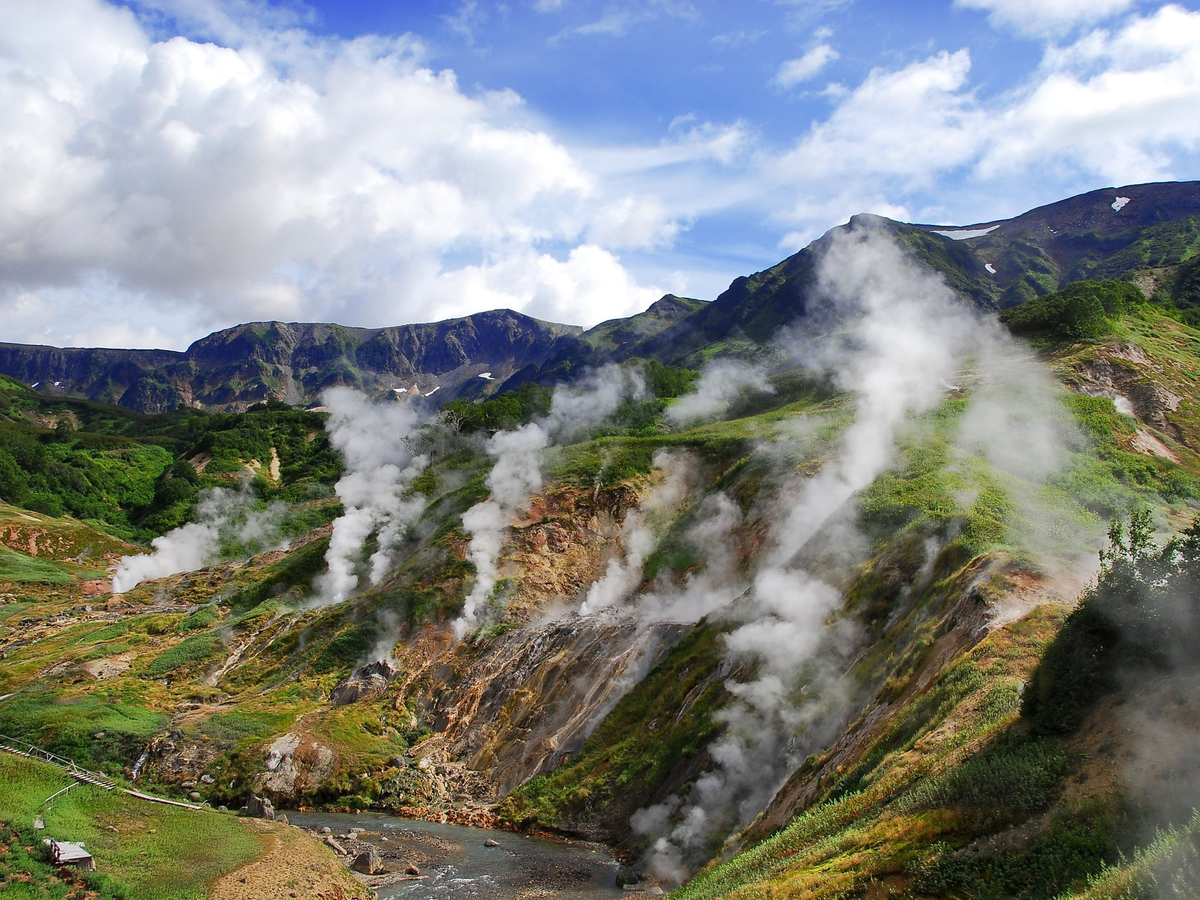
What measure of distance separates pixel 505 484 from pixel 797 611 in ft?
105

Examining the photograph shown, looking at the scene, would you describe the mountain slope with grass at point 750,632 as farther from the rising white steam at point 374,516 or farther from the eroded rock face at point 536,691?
the rising white steam at point 374,516

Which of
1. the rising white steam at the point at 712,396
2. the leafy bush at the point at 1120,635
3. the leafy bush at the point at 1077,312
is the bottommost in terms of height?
the leafy bush at the point at 1120,635

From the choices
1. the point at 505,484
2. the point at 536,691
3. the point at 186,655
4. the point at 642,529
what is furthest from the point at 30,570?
the point at 536,691

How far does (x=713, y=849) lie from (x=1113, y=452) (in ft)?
104

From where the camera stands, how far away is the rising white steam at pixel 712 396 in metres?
84.1

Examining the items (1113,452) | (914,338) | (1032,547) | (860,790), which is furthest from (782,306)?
(860,790)

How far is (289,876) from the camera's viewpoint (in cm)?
2327

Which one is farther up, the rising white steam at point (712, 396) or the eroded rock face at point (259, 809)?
the rising white steam at point (712, 396)

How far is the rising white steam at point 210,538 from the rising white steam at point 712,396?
185ft

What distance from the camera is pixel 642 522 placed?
2250 inches

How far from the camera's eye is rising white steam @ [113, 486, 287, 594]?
3339 inches

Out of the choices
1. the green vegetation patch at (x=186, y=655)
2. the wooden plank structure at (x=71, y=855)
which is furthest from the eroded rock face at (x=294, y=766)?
the green vegetation patch at (x=186, y=655)

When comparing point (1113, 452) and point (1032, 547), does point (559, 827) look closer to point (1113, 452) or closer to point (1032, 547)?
point (1032, 547)

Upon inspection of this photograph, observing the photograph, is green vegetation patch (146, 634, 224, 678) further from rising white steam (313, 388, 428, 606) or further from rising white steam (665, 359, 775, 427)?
rising white steam (665, 359, 775, 427)
